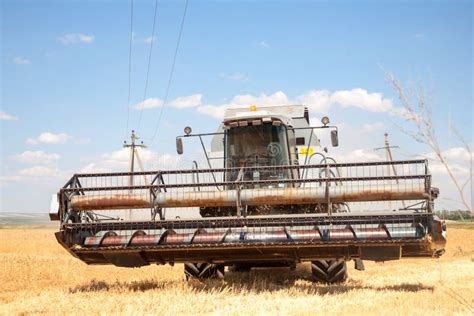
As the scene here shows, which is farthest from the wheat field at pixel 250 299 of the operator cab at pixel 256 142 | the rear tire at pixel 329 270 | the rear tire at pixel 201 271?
the operator cab at pixel 256 142

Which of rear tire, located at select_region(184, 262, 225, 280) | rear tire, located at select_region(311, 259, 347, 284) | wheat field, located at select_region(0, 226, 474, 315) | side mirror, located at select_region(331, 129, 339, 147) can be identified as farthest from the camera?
side mirror, located at select_region(331, 129, 339, 147)

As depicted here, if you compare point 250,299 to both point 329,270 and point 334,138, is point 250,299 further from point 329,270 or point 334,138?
point 334,138

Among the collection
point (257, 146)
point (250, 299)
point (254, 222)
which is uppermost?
point (257, 146)

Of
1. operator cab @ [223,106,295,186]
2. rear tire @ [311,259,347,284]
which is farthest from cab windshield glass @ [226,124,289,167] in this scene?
rear tire @ [311,259,347,284]

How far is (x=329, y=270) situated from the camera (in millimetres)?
8391

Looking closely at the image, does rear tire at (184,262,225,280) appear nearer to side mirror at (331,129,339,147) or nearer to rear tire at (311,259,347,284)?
rear tire at (311,259,347,284)

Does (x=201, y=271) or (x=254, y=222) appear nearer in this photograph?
(x=254, y=222)

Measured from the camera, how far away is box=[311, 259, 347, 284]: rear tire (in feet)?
27.5

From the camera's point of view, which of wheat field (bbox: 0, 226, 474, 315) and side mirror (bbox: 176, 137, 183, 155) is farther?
side mirror (bbox: 176, 137, 183, 155)

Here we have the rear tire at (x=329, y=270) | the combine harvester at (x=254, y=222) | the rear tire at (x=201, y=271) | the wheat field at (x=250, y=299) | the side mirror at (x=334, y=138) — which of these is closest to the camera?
the wheat field at (x=250, y=299)

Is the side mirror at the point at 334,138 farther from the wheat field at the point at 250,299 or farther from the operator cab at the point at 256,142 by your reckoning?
the wheat field at the point at 250,299

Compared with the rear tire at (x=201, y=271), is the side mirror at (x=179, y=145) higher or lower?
higher

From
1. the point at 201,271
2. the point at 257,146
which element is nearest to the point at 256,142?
the point at 257,146

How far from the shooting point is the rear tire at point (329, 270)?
27.5 feet
